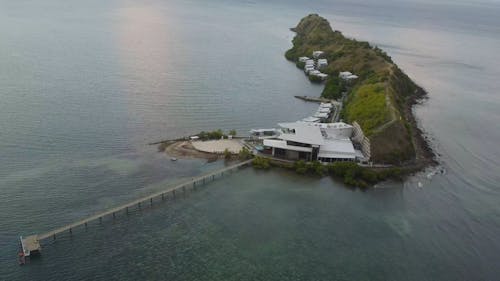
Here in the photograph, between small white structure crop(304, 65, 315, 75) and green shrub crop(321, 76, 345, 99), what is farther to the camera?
small white structure crop(304, 65, 315, 75)

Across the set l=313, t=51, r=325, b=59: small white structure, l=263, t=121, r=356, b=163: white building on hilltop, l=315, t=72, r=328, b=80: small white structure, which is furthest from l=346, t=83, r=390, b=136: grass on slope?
l=313, t=51, r=325, b=59: small white structure

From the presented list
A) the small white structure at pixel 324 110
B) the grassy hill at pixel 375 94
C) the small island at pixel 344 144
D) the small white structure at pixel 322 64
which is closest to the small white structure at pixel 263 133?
the small island at pixel 344 144

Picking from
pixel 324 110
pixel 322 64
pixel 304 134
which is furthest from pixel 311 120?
pixel 322 64

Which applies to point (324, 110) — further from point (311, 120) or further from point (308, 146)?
point (308, 146)

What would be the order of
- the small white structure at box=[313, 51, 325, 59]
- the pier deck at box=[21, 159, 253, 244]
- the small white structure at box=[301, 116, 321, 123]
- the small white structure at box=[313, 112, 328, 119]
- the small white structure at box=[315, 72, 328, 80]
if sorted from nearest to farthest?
the pier deck at box=[21, 159, 253, 244]
the small white structure at box=[301, 116, 321, 123]
the small white structure at box=[313, 112, 328, 119]
the small white structure at box=[315, 72, 328, 80]
the small white structure at box=[313, 51, 325, 59]

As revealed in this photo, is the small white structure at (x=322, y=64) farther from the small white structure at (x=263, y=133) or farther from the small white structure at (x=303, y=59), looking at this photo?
the small white structure at (x=263, y=133)

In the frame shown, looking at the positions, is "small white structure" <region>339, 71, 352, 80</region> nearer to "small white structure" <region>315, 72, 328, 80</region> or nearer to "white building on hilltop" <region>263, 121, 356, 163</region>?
"small white structure" <region>315, 72, 328, 80</region>

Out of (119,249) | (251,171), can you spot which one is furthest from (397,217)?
(119,249)
